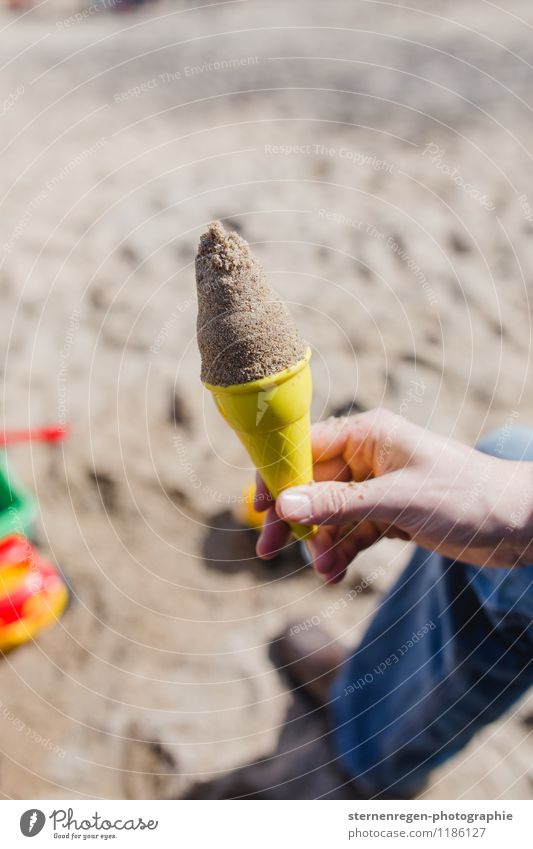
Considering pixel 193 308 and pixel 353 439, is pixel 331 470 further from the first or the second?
pixel 193 308

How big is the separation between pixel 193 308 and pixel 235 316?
121cm

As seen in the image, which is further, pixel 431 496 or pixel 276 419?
pixel 431 496

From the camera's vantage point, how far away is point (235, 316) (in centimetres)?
67

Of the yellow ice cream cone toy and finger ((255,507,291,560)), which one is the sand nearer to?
the yellow ice cream cone toy

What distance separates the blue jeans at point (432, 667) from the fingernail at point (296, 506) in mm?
306

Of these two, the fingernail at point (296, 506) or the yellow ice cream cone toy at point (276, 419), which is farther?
the fingernail at point (296, 506)

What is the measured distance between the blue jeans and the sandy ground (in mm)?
65

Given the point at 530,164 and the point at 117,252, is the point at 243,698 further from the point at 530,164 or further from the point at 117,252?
the point at 530,164

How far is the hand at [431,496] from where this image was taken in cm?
84

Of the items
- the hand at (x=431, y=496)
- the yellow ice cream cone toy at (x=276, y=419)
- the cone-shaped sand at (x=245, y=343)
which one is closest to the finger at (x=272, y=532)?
the hand at (x=431, y=496)

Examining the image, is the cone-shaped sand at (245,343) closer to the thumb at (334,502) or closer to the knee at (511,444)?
the thumb at (334,502)

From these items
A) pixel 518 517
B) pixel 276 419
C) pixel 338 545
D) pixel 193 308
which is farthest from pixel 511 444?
pixel 193 308
